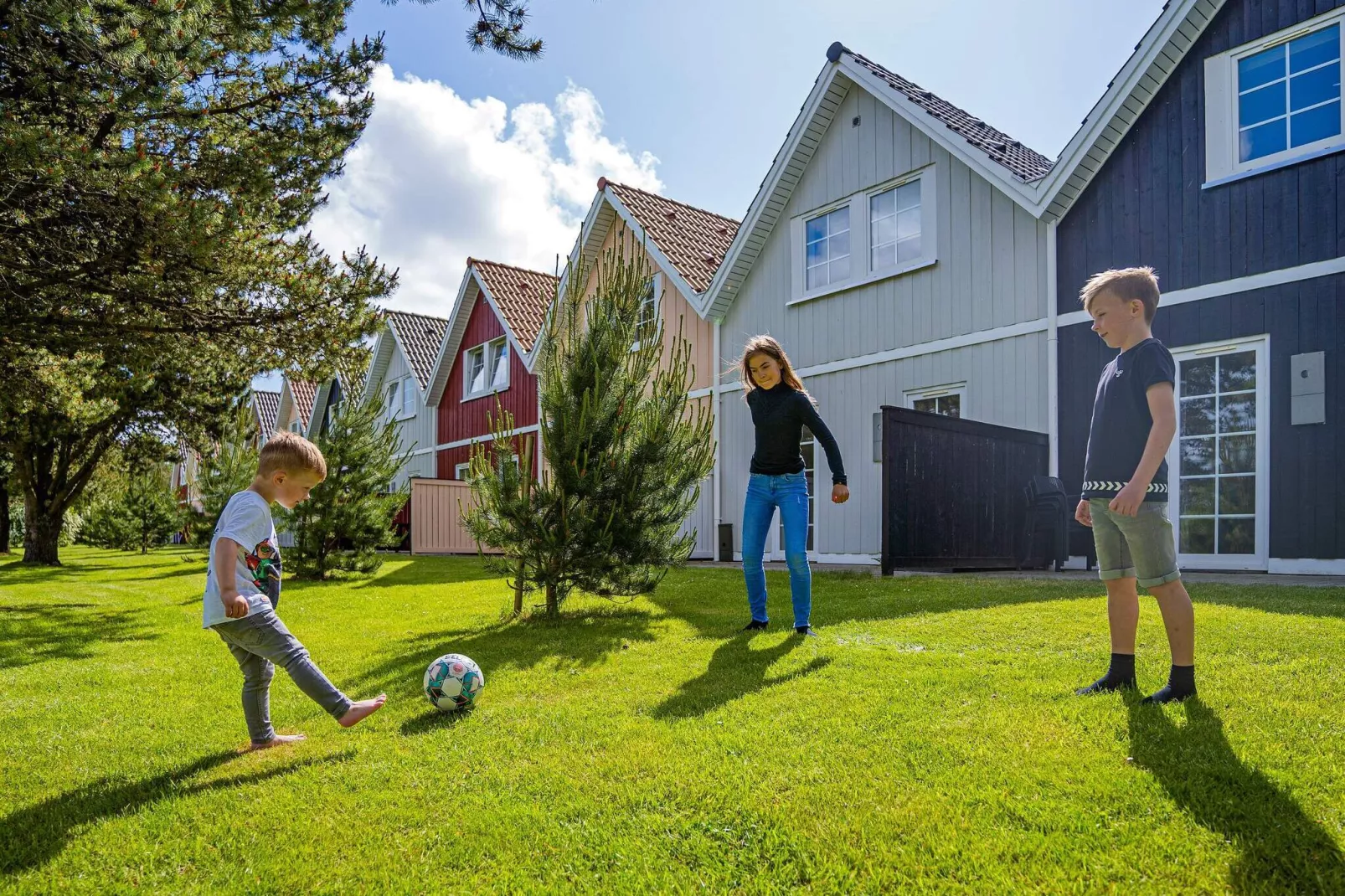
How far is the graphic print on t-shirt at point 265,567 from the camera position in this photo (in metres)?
3.83

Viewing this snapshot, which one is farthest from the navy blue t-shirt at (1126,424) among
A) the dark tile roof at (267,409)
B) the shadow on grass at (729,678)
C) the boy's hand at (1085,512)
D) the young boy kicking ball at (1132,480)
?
the dark tile roof at (267,409)

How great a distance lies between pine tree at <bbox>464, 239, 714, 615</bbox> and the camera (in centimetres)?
729

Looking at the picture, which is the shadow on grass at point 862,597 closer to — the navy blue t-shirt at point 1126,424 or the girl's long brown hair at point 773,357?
the girl's long brown hair at point 773,357

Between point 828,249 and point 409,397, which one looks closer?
point 828,249

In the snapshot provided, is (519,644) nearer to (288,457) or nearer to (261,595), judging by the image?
(261,595)

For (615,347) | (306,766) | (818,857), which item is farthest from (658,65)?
(818,857)

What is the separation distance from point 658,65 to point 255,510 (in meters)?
6.45

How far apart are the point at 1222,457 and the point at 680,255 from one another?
9.92 metres

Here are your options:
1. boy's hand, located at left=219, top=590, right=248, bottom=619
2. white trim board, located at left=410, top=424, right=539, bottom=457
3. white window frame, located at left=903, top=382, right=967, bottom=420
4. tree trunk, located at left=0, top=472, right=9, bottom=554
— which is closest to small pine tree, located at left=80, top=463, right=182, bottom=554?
tree trunk, located at left=0, top=472, right=9, bottom=554

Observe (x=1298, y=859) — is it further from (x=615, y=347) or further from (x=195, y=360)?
(x=195, y=360)

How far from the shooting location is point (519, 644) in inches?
245

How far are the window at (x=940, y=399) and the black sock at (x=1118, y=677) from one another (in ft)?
25.8

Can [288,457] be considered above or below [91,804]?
above

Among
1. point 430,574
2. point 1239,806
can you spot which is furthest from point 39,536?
point 1239,806
